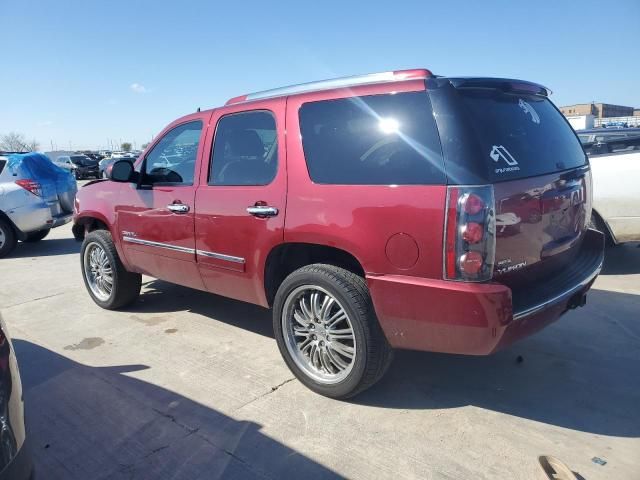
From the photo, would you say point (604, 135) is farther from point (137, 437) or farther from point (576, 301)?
point (137, 437)

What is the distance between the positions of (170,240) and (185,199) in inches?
16.8

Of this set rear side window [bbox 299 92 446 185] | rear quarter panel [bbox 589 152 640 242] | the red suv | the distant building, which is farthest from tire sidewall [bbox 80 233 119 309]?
the distant building

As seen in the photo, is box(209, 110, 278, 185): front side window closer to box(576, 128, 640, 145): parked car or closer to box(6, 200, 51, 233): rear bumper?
box(576, 128, 640, 145): parked car

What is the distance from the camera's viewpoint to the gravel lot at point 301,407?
2.54m

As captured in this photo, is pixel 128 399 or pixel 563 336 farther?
pixel 563 336

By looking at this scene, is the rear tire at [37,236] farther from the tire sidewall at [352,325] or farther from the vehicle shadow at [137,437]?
the tire sidewall at [352,325]

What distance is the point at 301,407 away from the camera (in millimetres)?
3080

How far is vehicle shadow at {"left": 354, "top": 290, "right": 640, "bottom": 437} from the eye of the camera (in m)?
2.93

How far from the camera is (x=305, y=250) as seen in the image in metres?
3.38

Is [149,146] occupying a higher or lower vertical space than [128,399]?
higher

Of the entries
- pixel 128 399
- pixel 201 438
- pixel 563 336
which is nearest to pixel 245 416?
pixel 201 438

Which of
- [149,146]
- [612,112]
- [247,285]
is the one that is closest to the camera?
[247,285]

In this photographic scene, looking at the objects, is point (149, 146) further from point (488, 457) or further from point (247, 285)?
point (488, 457)

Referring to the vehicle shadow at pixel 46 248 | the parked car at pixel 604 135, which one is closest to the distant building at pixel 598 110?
the parked car at pixel 604 135
